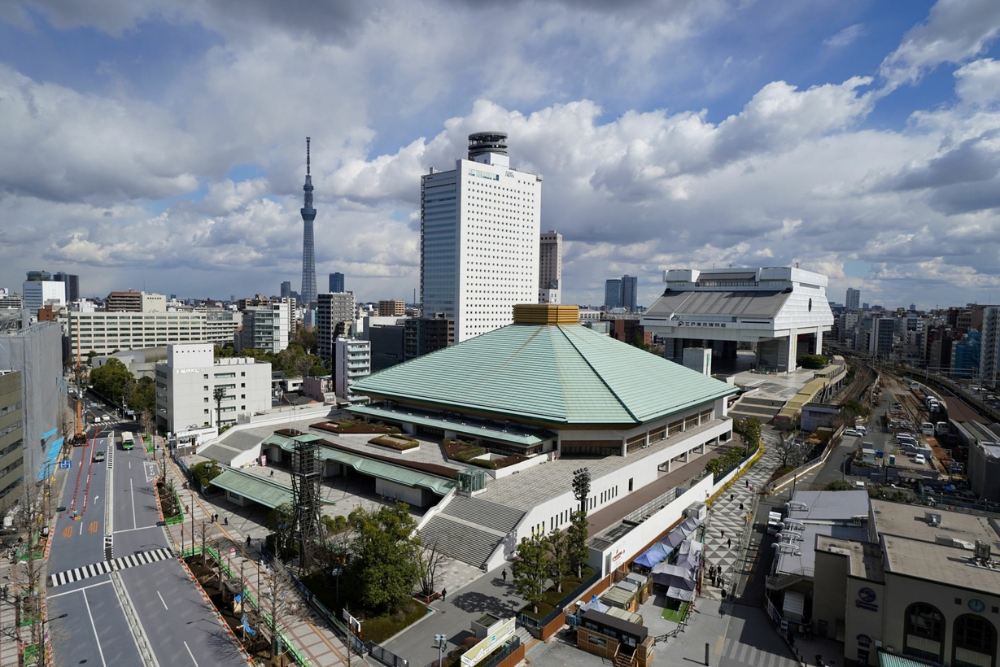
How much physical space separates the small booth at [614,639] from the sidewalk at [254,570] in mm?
10256

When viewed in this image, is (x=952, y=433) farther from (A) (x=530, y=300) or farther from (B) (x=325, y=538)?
(A) (x=530, y=300)

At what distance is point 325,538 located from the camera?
3294 centimetres

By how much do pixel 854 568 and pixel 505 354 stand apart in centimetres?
3653

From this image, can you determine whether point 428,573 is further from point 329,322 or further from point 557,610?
point 329,322

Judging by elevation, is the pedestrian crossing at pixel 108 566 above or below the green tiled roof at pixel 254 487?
below

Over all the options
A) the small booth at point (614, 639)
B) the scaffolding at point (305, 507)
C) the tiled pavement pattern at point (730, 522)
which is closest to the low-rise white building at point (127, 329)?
the scaffolding at point (305, 507)

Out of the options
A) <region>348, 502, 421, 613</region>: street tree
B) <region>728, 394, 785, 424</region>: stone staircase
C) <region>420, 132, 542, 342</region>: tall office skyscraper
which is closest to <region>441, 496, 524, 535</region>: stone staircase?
<region>348, 502, 421, 613</region>: street tree

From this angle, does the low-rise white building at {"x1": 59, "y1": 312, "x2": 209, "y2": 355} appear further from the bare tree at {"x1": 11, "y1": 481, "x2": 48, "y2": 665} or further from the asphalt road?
the asphalt road

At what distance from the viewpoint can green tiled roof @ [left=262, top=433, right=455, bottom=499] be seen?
39.5m

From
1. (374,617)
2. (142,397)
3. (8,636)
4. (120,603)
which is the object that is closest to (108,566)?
(120,603)

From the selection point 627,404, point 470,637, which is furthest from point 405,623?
point 627,404

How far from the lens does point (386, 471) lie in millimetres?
42281

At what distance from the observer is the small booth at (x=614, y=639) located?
24844 mm

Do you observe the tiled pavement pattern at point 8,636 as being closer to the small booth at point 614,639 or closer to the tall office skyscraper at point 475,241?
the small booth at point 614,639
